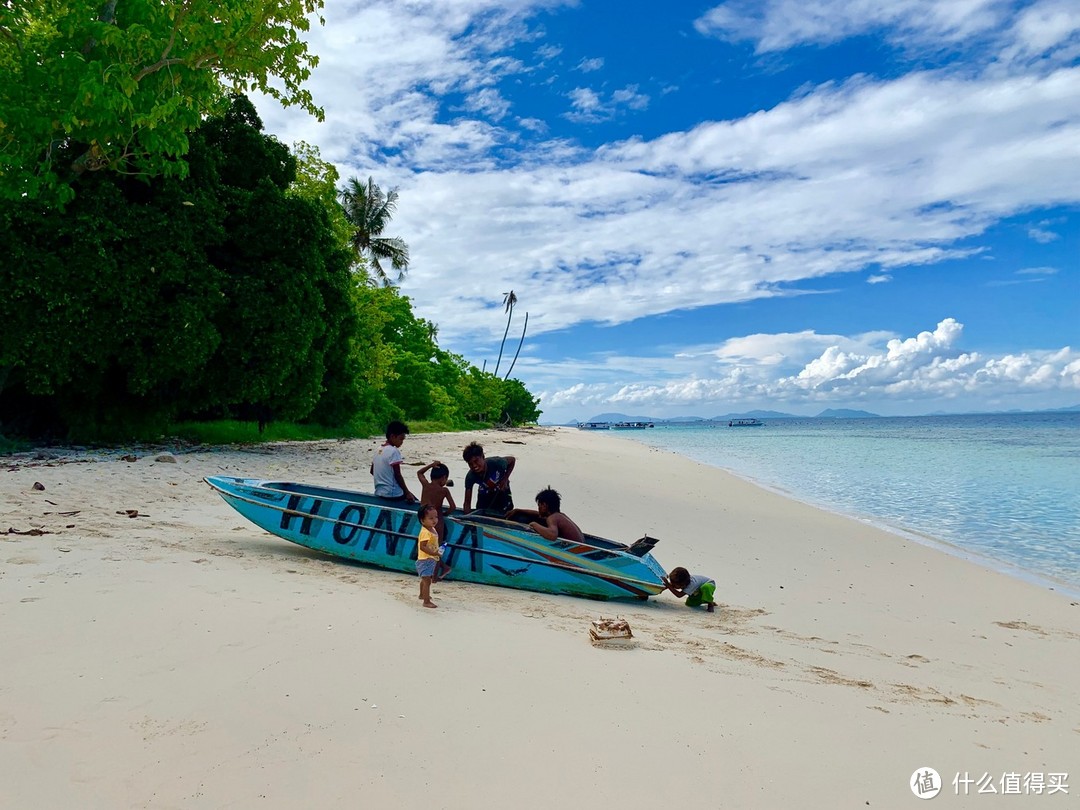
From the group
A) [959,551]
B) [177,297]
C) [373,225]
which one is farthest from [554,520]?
[373,225]

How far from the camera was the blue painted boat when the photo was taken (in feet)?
21.8

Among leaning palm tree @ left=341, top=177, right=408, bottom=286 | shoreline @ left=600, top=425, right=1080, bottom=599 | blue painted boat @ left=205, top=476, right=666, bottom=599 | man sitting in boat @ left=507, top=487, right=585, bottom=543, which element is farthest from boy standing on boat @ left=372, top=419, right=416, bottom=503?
leaning palm tree @ left=341, top=177, right=408, bottom=286

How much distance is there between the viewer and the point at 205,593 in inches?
195

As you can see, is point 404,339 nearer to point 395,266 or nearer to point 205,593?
point 395,266

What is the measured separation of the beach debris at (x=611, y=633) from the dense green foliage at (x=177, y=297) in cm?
1250

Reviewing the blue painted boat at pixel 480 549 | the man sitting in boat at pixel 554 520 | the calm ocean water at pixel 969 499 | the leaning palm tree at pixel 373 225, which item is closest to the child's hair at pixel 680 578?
the blue painted boat at pixel 480 549

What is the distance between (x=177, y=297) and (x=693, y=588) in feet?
42.1

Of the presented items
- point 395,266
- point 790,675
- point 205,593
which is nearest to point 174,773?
point 205,593

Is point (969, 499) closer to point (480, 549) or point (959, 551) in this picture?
point (959, 551)

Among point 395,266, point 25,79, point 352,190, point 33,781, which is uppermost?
point 352,190

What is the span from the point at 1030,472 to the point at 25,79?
3183 cm

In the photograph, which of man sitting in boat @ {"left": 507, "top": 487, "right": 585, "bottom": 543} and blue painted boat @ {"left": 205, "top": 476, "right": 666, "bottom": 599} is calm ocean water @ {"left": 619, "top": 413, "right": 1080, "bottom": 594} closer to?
blue painted boat @ {"left": 205, "top": 476, "right": 666, "bottom": 599}

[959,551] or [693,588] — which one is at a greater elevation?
[959,551]

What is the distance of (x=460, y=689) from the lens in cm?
380
